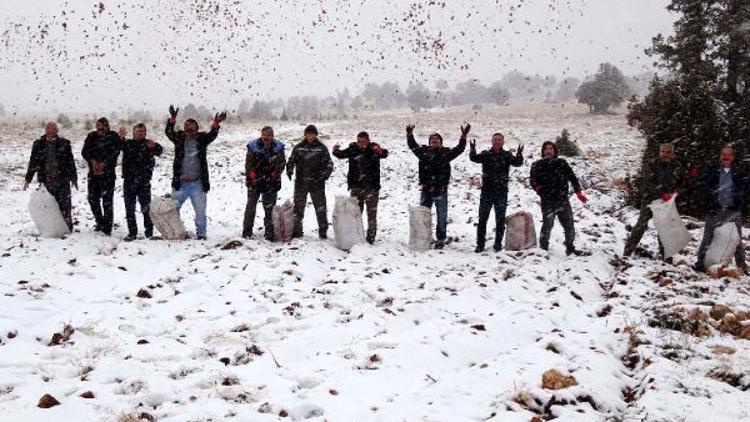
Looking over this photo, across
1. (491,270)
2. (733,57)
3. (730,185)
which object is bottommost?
(491,270)

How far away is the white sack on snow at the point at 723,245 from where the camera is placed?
8.88 metres

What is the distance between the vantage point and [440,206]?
10.9 meters

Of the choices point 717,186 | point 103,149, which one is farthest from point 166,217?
point 717,186

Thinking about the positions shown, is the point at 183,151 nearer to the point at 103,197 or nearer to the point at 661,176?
the point at 103,197

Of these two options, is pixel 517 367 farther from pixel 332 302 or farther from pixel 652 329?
pixel 332 302

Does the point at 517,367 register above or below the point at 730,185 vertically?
below

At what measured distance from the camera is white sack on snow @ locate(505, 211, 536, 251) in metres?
10.7

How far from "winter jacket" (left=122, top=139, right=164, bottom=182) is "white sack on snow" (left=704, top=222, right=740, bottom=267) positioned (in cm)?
1062

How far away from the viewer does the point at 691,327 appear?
6.22 meters

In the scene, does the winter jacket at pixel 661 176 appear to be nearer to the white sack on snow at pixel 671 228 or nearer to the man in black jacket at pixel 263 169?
the white sack on snow at pixel 671 228

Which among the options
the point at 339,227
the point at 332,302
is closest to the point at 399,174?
the point at 339,227

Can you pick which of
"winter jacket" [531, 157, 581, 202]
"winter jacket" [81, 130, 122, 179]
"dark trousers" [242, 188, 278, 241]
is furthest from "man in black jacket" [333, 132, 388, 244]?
"winter jacket" [81, 130, 122, 179]

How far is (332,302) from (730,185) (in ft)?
23.8

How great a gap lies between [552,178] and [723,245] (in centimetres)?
312
